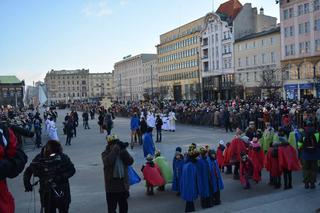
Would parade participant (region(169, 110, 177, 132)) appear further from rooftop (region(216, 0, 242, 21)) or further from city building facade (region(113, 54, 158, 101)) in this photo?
city building facade (region(113, 54, 158, 101))

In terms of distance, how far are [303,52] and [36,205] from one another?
50.8 m

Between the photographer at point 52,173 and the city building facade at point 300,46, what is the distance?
48118 mm

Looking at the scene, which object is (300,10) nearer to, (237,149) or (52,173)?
(237,149)

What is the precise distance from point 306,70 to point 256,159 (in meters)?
46.3

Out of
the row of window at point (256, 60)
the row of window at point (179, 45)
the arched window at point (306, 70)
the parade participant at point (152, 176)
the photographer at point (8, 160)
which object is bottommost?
the parade participant at point (152, 176)

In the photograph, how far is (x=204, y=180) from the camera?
350 inches

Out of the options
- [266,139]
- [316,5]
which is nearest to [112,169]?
[266,139]

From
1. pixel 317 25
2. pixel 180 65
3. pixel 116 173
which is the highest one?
pixel 317 25

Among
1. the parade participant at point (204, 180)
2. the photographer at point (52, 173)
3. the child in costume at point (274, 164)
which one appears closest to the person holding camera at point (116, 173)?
the photographer at point (52, 173)

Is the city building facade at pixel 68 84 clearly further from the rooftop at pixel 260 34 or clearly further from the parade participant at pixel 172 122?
the parade participant at pixel 172 122

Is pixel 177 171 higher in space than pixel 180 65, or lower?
lower

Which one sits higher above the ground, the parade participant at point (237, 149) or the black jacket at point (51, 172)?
the black jacket at point (51, 172)

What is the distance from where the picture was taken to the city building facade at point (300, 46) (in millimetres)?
52688

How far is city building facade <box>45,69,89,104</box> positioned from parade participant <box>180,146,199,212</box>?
18306 centimetres
